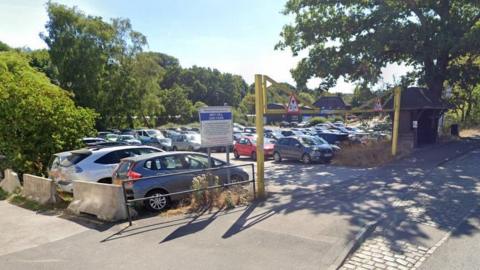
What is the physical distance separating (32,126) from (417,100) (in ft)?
67.0

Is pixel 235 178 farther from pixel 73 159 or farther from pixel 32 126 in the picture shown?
pixel 32 126

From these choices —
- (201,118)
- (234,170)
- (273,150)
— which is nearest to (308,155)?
(273,150)

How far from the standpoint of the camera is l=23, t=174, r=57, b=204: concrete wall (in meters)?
9.88

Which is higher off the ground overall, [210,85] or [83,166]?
[210,85]

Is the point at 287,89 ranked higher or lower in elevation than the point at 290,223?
higher

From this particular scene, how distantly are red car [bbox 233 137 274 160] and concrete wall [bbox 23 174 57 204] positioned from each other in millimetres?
12767

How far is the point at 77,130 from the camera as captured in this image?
13.3 meters

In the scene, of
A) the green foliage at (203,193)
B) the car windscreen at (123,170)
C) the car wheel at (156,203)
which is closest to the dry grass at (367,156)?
the green foliage at (203,193)

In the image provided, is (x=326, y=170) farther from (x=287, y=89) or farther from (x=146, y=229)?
(x=146, y=229)

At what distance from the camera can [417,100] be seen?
2155 centimetres

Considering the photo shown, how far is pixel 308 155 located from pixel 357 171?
12.7ft

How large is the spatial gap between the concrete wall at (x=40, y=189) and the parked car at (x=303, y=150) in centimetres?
1224

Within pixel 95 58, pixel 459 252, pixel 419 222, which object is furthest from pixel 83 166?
pixel 95 58

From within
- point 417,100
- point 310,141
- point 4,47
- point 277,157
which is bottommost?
point 277,157
